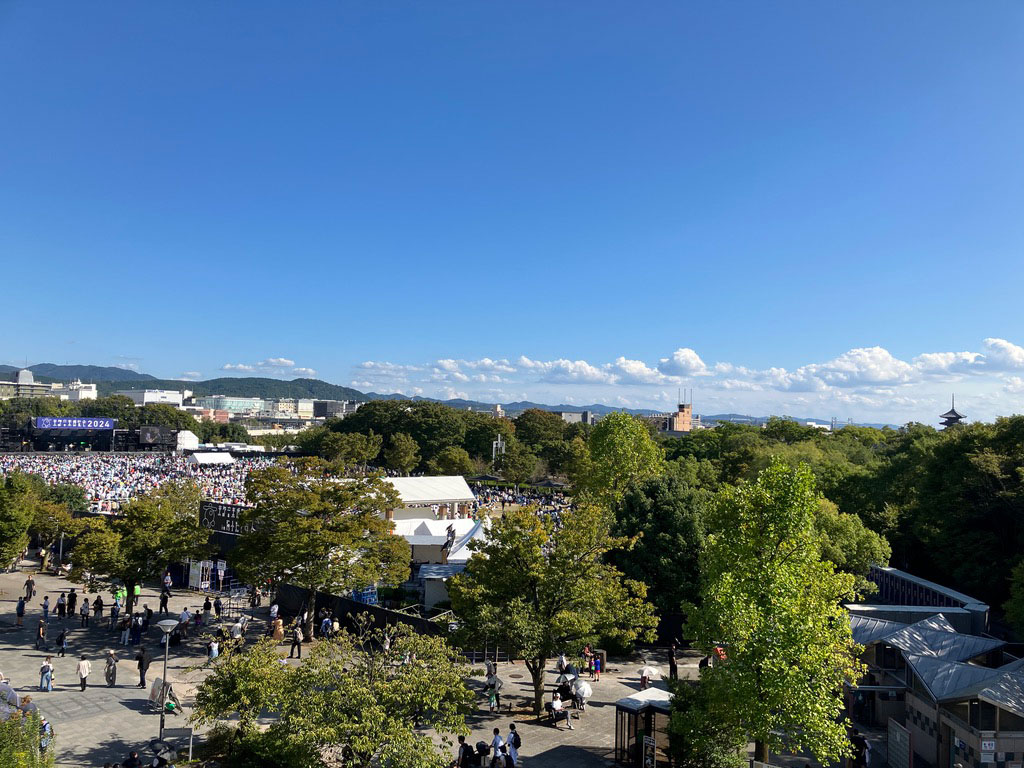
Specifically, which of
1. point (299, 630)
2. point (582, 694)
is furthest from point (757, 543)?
point (299, 630)

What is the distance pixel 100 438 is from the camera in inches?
4008

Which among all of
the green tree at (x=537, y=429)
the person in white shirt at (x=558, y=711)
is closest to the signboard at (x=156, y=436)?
the green tree at (x=537, y=429)

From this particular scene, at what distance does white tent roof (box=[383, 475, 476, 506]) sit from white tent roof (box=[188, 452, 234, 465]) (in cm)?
4243

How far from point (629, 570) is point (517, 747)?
10.7m

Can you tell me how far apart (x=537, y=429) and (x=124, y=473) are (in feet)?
182

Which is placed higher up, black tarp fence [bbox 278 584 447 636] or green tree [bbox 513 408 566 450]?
green tree [bbox 513 408 566 450]

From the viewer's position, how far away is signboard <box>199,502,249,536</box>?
29.3 metres

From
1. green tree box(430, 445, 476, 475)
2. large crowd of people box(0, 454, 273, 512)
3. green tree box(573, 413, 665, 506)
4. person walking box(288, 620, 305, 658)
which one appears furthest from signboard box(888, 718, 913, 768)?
green tree box(430, 445, 476, 475)

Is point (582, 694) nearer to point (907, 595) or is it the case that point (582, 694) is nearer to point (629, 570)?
point (629, 570)

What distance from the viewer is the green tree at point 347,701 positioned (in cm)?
1045

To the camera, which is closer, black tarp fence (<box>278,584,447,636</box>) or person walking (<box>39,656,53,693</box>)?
person walking (<box>39,656,53,693</box>)

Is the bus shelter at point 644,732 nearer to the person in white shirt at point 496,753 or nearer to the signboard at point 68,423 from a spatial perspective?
the person in white shirt at point 496,753

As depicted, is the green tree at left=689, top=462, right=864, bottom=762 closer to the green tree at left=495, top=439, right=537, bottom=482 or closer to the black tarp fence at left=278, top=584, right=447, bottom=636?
the black tarp fence at left=278, top=584, right=447, bottom=636

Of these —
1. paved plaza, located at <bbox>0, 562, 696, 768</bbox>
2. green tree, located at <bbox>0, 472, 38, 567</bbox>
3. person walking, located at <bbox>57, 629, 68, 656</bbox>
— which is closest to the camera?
paved plaza, located at <bbox>0, 562, 696, 768</bbox>
